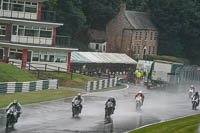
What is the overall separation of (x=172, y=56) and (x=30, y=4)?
47.6 m

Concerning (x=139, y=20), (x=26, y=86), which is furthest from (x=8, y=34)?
(x=139, y=20)

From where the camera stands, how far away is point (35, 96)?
37.4m

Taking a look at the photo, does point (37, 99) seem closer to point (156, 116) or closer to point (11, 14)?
point (156, 116)

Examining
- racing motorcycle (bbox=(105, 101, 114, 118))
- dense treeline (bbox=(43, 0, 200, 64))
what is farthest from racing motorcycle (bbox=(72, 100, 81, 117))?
dense treeline (bbox=(43, 0, 200, 64))

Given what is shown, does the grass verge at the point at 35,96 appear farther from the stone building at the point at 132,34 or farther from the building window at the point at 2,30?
the stone building at the point at 132,34

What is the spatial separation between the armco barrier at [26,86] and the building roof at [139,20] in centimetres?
5208

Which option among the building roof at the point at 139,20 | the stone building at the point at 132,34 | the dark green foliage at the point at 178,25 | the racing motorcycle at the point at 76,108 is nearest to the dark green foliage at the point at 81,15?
the stone building at the point at 132,34

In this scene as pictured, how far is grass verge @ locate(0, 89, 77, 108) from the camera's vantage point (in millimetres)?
33872

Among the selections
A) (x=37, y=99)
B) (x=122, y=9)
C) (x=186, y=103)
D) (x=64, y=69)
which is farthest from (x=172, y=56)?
(x=37, y=99)

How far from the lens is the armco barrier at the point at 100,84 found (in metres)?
46.5

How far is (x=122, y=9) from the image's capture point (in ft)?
310

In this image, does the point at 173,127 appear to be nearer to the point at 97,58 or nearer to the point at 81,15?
the point at 97,58

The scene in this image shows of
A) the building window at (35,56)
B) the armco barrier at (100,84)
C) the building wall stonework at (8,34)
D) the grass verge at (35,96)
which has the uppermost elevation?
the building wall stonework at (8,34)

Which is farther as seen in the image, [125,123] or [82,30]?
[82,30]
